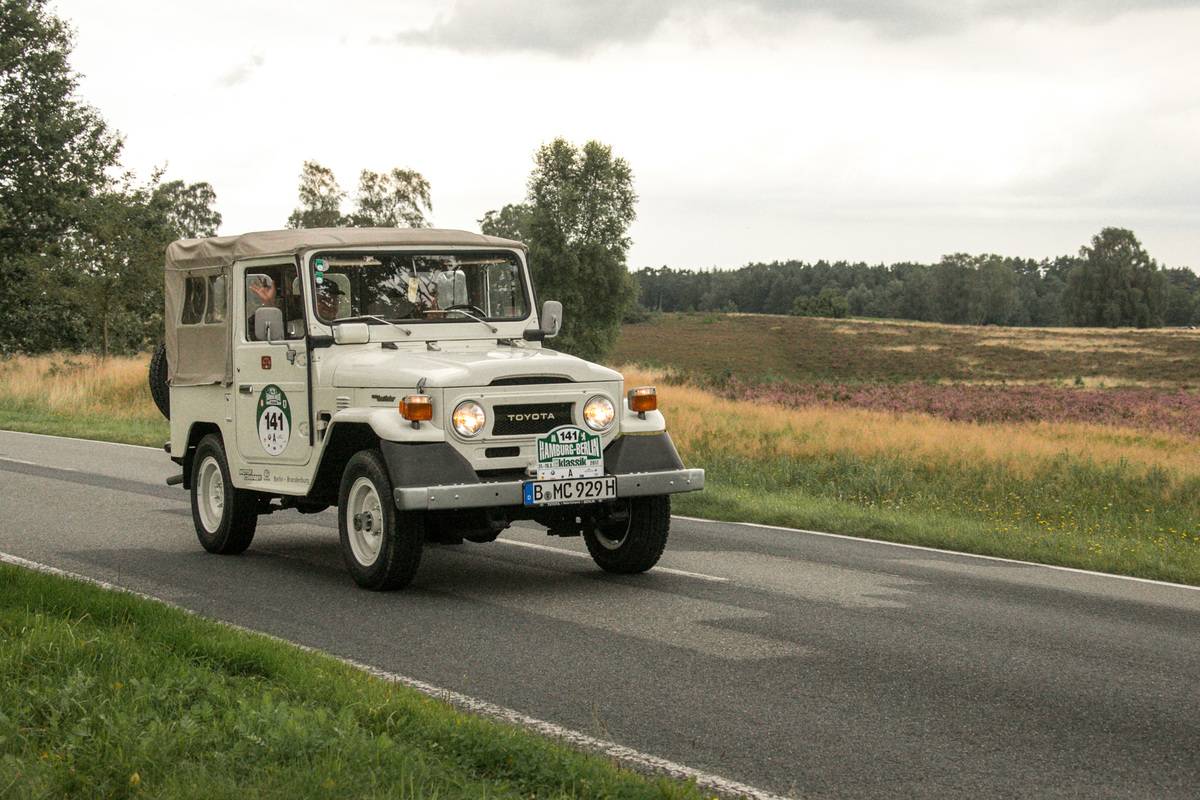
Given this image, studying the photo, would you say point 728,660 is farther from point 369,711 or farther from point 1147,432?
point 1147,432

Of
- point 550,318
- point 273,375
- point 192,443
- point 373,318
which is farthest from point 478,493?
point 192,443

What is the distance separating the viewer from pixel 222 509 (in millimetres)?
10883

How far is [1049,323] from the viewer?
186m

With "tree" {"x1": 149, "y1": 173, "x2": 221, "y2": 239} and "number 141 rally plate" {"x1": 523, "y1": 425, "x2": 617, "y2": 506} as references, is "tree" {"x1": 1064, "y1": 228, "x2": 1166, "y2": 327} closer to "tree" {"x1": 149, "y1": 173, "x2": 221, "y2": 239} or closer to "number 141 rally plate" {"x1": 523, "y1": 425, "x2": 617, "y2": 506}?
"tree" {"x1": 149, "y1": 173, "x2": 221, "y2": 239}

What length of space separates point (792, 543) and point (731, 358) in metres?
71.2

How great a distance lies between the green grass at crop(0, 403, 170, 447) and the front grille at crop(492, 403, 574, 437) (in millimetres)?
15001

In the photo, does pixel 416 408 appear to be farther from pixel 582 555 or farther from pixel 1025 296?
pixel 1025 296

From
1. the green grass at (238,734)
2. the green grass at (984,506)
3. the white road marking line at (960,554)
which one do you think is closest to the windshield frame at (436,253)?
the green grass at (238,734)

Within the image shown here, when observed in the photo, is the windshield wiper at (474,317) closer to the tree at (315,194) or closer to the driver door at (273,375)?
the driver door at (273,375)

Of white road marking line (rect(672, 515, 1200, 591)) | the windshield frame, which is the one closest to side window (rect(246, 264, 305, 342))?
the windshield frame

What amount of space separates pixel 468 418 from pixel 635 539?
1.66 metres

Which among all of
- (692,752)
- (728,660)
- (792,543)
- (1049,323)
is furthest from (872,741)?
(1049,323)

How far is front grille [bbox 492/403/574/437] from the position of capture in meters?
8.93

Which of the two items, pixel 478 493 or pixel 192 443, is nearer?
pixel 478 493
